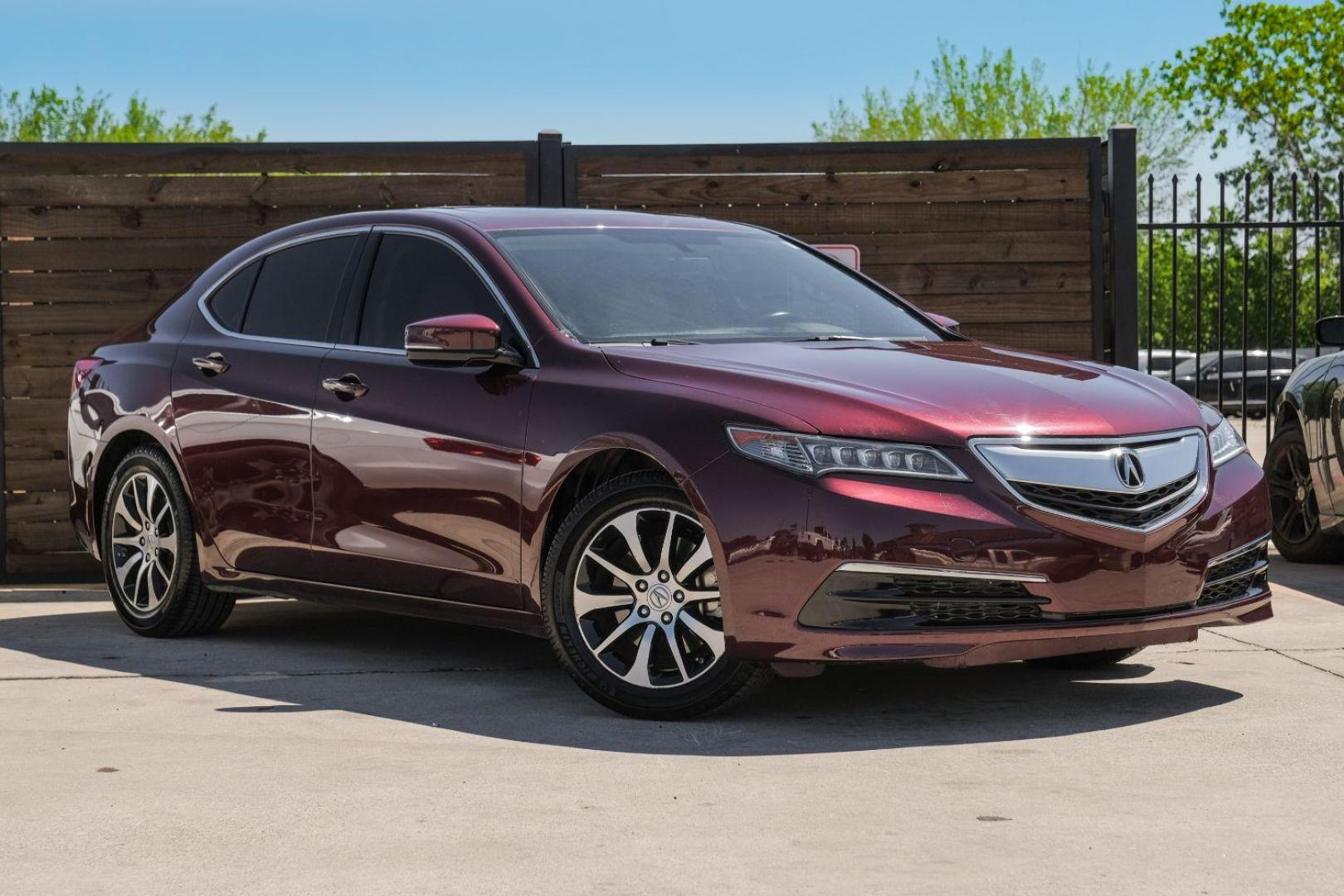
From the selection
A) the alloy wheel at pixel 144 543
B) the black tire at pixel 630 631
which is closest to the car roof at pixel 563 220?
the black tire at pixel 630 631

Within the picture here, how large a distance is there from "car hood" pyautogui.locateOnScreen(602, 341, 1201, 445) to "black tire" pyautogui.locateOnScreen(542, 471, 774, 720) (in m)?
0.36

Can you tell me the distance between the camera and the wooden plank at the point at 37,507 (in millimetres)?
10445

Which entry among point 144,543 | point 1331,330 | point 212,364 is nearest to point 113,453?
point 144,543

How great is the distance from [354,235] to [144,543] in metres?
1.68

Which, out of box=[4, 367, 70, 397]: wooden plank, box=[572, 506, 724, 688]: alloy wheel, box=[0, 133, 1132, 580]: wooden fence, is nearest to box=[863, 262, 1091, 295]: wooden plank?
box=[0, 133, 1132, 580]: wooden fence

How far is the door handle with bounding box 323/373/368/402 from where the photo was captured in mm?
6945

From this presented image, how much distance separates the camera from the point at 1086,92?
168ft

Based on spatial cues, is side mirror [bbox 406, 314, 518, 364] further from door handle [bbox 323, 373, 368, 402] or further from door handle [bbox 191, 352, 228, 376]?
door handle [bbox 191, 352, 228, 376]

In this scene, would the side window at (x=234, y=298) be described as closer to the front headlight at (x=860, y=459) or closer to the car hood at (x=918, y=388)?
the car hood at (x=918, y=388)

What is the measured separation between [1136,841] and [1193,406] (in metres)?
2.28

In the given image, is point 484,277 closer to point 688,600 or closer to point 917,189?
point 688,600

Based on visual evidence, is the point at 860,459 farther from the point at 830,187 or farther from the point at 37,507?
the point at 37,507

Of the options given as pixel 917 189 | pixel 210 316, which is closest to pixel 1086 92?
pixel 917 189

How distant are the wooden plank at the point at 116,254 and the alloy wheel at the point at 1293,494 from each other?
5.78 meters
